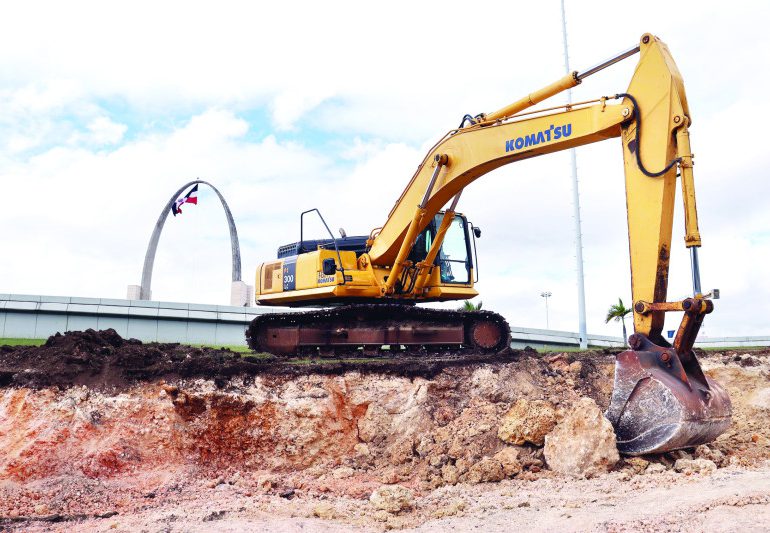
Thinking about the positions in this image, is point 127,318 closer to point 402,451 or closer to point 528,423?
point 402,451

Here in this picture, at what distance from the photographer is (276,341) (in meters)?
12.2

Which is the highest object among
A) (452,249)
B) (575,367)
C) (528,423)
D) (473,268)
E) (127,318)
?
(452,249)

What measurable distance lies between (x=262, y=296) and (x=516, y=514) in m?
8.25

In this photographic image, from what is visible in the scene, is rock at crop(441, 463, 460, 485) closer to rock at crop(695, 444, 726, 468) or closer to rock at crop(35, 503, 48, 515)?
rock at crop(695, 444, 726, 468)

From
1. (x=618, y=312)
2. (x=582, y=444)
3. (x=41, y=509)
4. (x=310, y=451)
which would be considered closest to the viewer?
(x=41, y=509)

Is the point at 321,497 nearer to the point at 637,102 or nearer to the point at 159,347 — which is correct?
the point at 159,347

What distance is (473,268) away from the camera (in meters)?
12.6

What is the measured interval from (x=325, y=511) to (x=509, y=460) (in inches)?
93.2

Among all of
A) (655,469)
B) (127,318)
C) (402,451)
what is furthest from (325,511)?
(127,318)

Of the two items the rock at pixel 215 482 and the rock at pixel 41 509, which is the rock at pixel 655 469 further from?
the rock at pixel 41 509

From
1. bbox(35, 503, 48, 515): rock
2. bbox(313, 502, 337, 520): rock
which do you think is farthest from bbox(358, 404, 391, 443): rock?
bbox(35, 503, 48, 515): rock

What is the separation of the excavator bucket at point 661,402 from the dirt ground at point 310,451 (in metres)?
0.32

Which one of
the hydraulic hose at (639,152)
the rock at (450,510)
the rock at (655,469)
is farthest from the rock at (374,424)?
the hydraulic hose at (639,152)

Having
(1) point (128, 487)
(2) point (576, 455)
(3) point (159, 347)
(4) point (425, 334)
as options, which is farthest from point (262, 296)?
(2) point (576, 455)
